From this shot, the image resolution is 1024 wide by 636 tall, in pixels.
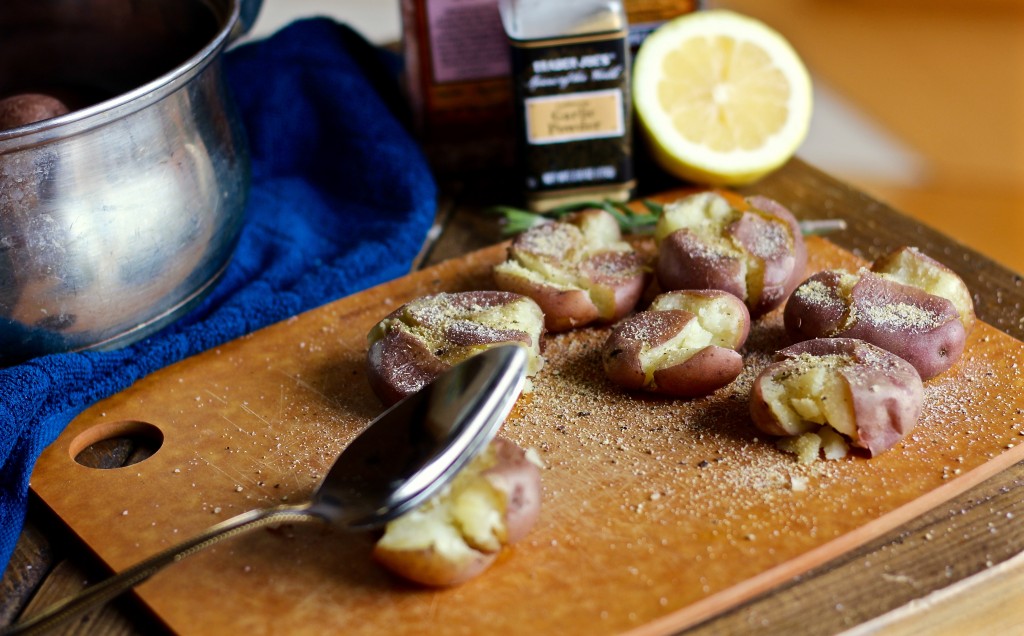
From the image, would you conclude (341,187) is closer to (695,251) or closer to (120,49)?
(120,49)

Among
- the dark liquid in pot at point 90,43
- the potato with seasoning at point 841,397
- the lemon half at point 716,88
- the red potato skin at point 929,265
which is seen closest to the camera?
the potato with seasoning at point 841,397

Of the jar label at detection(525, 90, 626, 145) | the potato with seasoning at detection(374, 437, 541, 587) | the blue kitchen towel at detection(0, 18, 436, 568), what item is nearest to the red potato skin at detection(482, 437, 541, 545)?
the potato with seasoning at detection(374, 437, 541, 587)

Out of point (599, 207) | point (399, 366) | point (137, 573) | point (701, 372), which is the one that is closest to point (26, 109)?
point (399, 366)

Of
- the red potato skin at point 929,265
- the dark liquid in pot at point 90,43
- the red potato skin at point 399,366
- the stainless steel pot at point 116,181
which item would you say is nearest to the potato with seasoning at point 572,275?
the red potato skin at point 399,366

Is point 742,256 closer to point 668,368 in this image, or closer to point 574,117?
point 668,368

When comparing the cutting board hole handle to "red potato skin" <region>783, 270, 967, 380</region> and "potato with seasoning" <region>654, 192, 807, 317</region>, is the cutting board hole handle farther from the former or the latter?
"red potato skin" <region>783, 270, 967, 380</region>

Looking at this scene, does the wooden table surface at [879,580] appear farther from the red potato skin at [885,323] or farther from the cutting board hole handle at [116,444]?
the red potato skin at [885,323]
